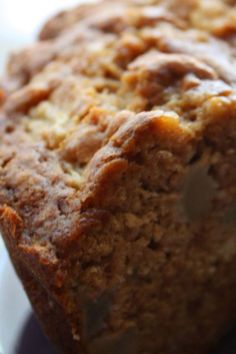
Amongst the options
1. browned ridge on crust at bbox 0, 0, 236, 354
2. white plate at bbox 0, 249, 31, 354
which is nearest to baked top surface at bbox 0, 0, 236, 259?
browned ridge on crust at bbox 0, 0, 236, 354

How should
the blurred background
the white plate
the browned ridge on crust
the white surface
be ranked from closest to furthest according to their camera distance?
the browned ridge on crust < the white plate < the white surface < the blurred background

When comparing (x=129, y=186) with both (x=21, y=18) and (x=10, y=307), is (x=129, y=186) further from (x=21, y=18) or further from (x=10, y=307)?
(x=21, y=18)

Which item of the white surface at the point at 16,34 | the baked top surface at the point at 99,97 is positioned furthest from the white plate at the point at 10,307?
the baked top surface at the point at 99,97

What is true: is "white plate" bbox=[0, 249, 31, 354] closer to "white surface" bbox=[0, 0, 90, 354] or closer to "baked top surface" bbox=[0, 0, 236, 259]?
"white surface" bbox=[0, 0, 90, 354]

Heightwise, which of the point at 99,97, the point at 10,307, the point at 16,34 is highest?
the point at 99,97

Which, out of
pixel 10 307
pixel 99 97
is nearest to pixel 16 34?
pixel 99 97

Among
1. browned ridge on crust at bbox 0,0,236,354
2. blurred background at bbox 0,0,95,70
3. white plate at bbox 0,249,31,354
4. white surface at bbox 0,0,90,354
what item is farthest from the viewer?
blurred background at bbox 0,0,95,70

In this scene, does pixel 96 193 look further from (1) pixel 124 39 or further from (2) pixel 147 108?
(1) pixel 124 39
